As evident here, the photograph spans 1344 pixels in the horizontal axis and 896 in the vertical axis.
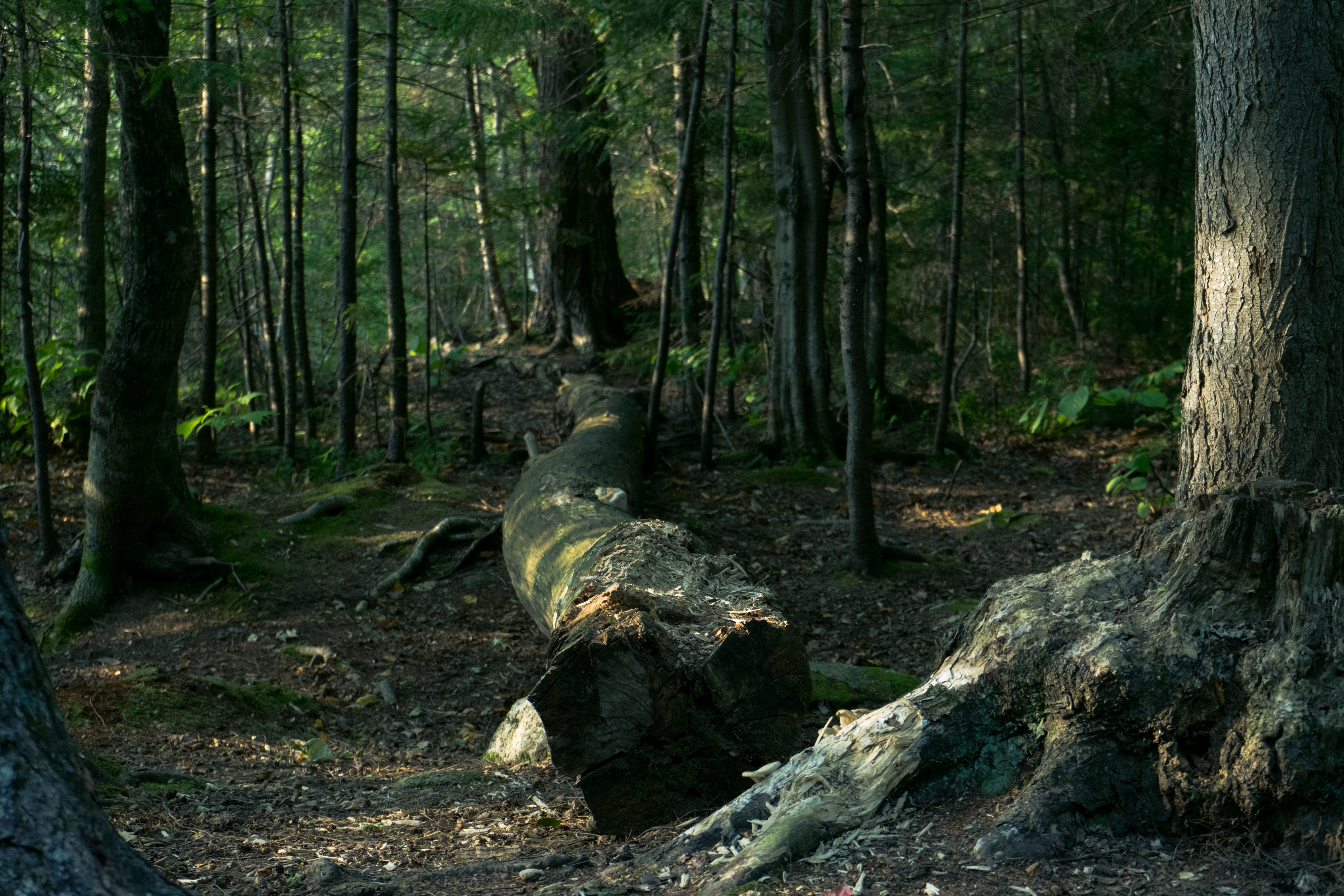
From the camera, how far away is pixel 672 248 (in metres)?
10.1

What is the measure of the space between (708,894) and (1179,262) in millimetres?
18933

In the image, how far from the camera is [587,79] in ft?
54.7

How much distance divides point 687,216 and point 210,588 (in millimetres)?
9591

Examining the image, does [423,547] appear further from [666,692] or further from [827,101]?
[827,101]

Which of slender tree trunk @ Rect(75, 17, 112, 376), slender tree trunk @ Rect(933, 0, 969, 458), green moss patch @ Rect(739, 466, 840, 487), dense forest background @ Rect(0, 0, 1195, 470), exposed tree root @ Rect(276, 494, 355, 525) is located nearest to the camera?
exposed tree root @ Rect(276, 494, 355, 525)

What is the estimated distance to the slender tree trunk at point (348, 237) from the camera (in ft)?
32.9

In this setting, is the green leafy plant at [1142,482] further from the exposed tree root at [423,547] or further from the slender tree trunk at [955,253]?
the exposed tree root at [423,547]

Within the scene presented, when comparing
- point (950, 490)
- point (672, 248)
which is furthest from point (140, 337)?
point (950, 490)

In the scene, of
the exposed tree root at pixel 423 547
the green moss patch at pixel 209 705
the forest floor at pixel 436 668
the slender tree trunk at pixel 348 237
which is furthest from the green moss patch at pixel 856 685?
the slender tree trunk at pixel 348 237

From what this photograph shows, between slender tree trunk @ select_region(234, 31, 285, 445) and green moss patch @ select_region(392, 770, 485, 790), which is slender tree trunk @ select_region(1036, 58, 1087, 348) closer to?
slender tree trunk @ select_region(234, 31, 285, 445)

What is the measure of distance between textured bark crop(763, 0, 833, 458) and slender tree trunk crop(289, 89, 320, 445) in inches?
235

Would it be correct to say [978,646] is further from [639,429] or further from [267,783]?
[639,429]

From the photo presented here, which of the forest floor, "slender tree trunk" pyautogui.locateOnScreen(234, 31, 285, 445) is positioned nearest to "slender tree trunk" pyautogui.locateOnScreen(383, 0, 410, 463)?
the forest floor

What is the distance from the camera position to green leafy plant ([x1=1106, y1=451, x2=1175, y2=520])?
7898mm
